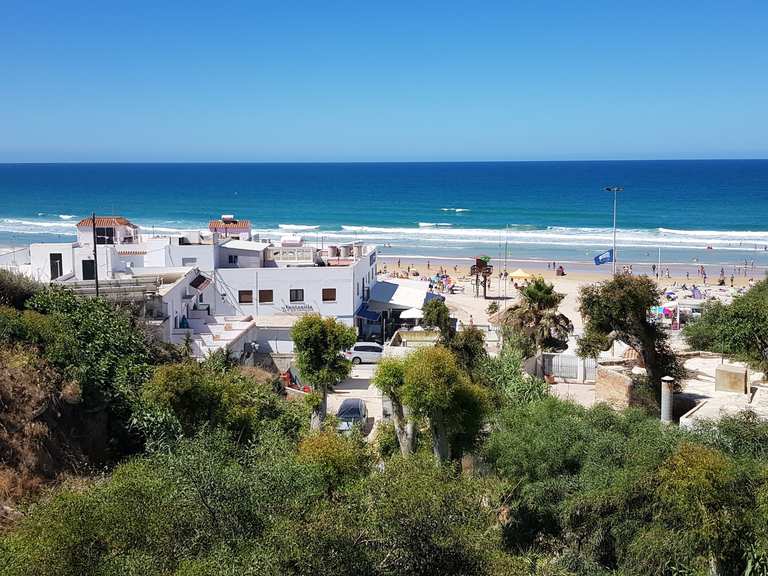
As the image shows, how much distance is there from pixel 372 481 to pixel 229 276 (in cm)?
2300

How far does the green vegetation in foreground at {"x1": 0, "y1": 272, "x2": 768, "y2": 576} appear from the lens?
336 inches

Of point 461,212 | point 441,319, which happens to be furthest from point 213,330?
point 461,212

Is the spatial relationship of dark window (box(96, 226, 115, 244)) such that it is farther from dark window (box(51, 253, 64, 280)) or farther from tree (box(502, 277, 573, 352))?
tree (box(502, 277, 573, 352))

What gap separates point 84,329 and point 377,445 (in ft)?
23.1

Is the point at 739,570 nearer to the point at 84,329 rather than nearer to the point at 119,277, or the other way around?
the point at 84,329

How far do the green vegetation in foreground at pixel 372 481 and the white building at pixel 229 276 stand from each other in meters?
9.16

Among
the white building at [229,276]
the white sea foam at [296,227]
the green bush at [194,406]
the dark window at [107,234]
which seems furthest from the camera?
the white sea foam at [296,227]

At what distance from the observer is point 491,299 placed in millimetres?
47500

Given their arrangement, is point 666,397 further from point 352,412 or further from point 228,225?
point 228,225

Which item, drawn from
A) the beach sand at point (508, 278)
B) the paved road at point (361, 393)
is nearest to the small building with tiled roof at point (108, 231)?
the beach sand at point (508, 278)

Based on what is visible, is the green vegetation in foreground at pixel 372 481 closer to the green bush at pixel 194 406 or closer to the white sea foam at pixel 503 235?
the green bush at pixel 194 406

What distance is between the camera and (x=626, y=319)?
60.1 feet

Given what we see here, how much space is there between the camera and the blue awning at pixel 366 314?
34562 mm

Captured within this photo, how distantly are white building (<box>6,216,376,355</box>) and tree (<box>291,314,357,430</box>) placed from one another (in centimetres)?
841
